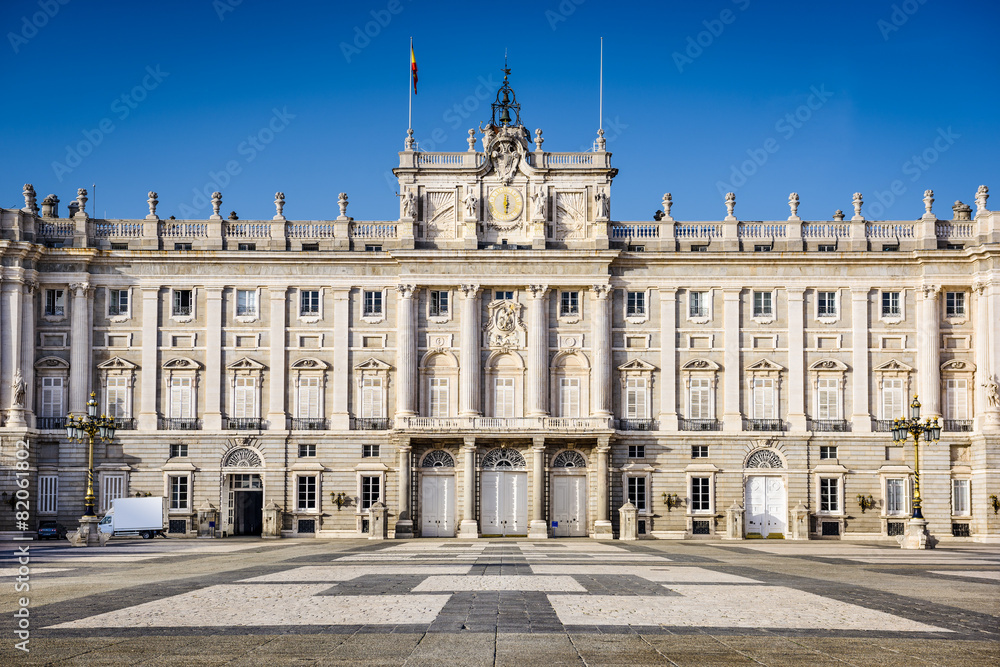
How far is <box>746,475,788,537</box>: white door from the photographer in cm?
5606

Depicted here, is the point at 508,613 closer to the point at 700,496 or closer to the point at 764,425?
the point at 700,496

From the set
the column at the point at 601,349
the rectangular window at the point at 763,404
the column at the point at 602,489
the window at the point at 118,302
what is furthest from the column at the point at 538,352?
the window at the point at 118,302

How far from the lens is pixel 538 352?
185ft

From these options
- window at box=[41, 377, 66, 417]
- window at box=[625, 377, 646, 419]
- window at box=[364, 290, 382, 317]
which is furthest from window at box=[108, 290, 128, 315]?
window at box=[625, 377, 646, 419]

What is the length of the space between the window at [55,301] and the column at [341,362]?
1461cm

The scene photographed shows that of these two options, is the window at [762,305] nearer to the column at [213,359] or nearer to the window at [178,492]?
the column at [213,359]

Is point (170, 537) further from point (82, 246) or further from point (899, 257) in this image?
point (899, 257)

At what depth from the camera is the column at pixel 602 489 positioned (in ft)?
179

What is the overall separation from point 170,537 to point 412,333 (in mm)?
16369

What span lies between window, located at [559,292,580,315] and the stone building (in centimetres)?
10

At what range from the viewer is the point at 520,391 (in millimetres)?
56812

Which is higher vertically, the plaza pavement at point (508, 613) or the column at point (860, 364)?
the column at point (860, 364)

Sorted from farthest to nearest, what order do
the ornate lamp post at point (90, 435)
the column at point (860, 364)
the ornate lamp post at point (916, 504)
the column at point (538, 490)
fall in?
1. the column at point (860, 364)
2. the column at point (538, 490)
3. the ornate lamp post at point (90, 435)
4. the ornate lamp post at point (916, 504)

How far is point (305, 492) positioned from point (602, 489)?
15.9 m
